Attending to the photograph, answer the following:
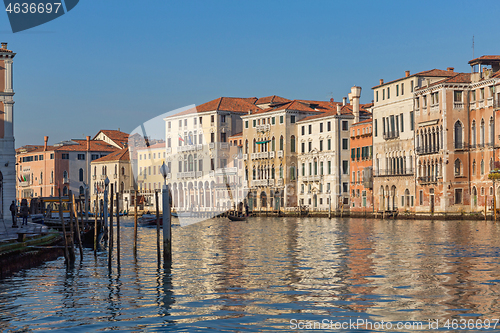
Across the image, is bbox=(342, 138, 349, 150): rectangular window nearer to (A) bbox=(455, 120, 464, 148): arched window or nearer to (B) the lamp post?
(A) bbox=(455, 120, 464, 148): arched window

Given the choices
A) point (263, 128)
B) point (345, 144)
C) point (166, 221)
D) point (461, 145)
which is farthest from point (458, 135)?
point (166, 221)

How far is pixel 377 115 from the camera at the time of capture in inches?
2463

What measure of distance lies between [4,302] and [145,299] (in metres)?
2.38

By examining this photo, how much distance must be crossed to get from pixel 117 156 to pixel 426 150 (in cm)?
4573

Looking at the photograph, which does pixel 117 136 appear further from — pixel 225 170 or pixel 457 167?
pixel 457 167

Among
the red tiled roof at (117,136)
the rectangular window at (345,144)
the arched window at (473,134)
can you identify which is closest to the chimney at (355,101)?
the rectangular window at (345,144)

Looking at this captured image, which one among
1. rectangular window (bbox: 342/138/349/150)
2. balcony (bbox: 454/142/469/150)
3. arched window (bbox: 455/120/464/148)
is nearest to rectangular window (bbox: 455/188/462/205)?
Answer: balcony (bbox: 454/142/469/150)

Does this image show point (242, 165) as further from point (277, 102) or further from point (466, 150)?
point (466, 150)

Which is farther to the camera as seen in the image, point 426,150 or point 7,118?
point 426,150

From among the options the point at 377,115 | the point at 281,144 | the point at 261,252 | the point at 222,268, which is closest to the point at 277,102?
the point at 281,144

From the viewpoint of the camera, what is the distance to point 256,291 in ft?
47.9

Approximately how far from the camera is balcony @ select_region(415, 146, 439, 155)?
54.3 m

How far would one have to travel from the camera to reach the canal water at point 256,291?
1162 cm

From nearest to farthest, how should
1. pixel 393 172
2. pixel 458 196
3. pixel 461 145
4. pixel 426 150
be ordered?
pixel 461 145 < pixel 458 196 < pixel 426 150 < pixel 393 172
